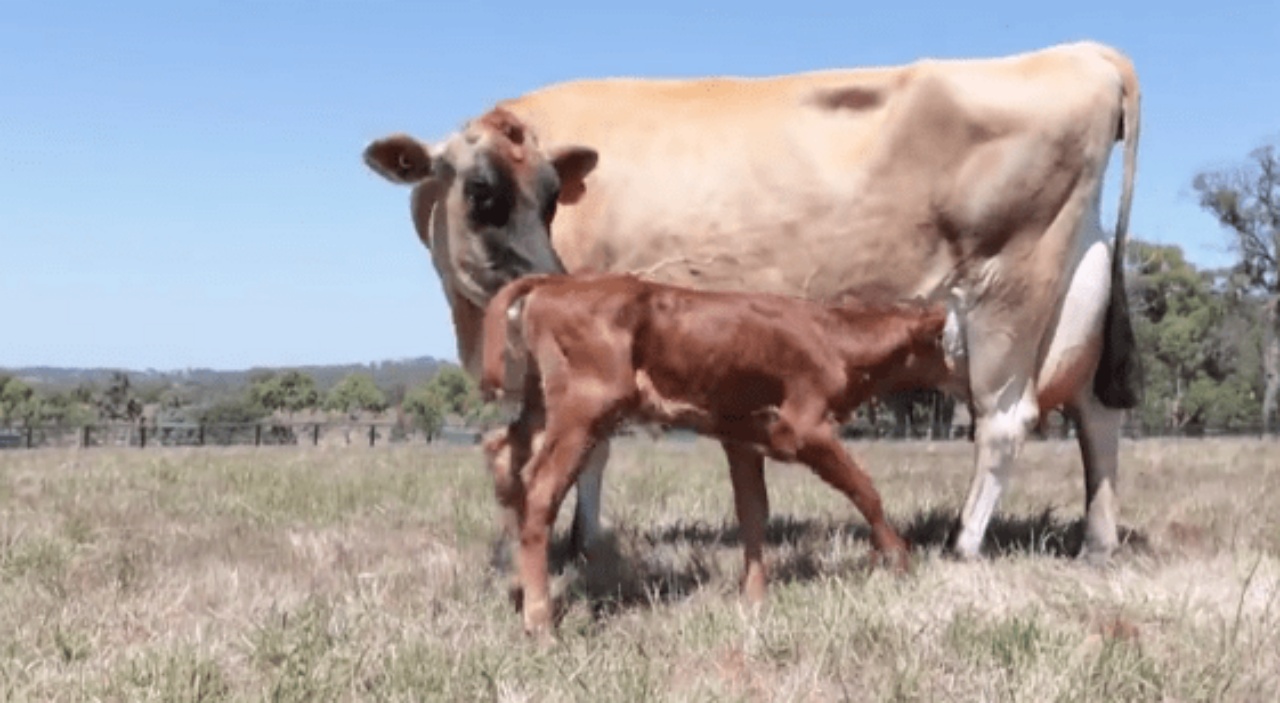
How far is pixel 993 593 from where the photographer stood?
15.7 feet

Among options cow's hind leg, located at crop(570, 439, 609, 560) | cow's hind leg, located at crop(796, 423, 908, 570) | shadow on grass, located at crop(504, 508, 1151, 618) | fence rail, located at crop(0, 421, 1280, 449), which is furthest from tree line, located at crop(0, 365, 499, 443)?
cow's hind leg, located at crop(796, 423, 908, 570)

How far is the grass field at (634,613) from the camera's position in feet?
12.1

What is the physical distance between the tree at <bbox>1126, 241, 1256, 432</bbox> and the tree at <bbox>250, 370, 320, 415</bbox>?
73.4 m

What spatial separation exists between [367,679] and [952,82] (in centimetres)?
434

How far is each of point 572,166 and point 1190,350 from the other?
65.8 meters

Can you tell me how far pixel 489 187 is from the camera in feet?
18.8

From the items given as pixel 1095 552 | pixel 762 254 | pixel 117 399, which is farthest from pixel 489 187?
pixel 117 399

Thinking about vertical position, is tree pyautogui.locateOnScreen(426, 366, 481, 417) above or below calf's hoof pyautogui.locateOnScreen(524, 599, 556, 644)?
below

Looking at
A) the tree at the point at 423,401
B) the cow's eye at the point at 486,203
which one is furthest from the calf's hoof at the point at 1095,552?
the tree at the point at 423,401

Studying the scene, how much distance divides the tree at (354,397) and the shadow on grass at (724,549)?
115238 mm

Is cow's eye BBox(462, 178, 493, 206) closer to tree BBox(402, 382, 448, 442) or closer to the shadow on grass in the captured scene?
the shadow on grass

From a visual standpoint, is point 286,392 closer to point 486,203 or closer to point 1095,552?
point 486,203

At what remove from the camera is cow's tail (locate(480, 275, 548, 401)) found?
4824 mm

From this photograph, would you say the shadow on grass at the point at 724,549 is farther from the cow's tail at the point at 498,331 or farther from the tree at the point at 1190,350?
the tree at the point at 1190,350
